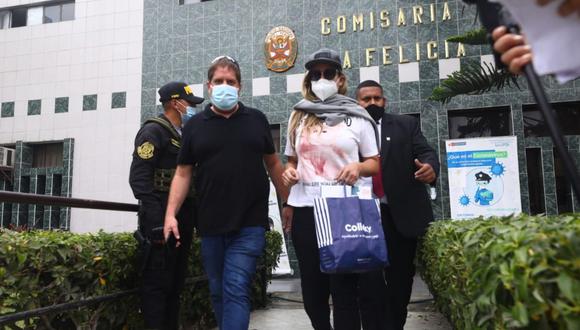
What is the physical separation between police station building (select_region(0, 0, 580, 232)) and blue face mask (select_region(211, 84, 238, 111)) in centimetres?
581

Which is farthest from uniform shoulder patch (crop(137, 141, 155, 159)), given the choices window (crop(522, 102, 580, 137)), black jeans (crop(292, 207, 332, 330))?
window (crop(522, 102, 580, 137))

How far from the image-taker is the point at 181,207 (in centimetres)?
332

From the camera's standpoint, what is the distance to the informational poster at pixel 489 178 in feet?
25.4

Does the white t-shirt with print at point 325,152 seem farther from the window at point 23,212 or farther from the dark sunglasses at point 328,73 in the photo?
the window at point 23,212

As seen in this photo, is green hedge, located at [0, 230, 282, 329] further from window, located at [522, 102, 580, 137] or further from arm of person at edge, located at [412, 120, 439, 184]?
window, located at [522, 102, 580, 137]

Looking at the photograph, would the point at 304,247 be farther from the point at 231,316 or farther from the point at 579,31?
the point at 579,31

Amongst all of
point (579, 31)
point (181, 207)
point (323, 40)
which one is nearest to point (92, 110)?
point (323, 40)

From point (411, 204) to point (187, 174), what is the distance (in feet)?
4.92

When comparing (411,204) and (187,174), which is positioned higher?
(187,174)

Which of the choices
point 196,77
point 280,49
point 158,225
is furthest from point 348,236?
point 196,77

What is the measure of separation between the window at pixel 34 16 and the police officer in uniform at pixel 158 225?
10.8m

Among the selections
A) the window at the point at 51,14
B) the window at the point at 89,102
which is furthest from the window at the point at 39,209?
the window at the point at 51,14

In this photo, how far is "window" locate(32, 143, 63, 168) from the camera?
38.3 ft

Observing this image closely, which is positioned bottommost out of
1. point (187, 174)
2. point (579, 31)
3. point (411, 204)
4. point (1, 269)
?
point (1, 269)
